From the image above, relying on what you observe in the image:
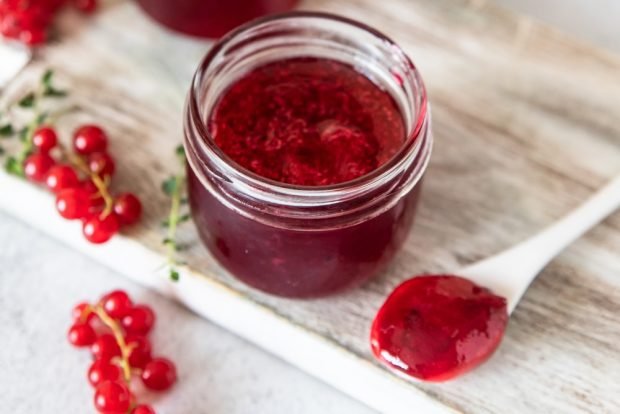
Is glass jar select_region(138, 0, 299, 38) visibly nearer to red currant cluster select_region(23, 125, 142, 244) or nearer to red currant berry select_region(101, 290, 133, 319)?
red currant cluster select_region(23, 125, 142, 244)

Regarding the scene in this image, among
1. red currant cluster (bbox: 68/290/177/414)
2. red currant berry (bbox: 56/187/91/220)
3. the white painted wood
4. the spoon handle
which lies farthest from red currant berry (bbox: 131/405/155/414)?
the white painted wood

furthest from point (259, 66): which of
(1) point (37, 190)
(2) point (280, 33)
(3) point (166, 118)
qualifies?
(1) point (37, 190)

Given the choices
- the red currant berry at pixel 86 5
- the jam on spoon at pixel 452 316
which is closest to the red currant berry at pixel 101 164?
the red currant berry at pixel 86 5

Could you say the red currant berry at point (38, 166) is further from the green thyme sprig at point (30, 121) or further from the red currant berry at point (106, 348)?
the red currant berry at point (106, 348)

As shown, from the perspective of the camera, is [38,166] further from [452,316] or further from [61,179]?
[452,316]

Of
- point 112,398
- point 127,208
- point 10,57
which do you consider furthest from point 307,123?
point 10,57

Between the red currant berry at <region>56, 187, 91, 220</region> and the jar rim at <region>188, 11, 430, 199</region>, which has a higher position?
the jar rim at <region>188, 11, 430, 199</region>
